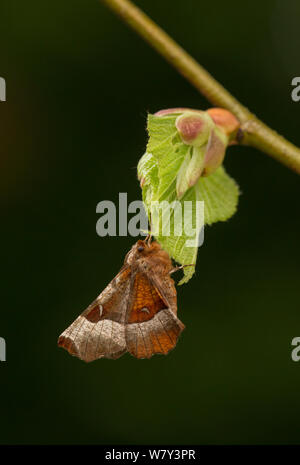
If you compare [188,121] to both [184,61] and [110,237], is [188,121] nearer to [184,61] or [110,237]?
[184,61]

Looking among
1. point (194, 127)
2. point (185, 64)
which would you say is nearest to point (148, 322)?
point (194, 127)

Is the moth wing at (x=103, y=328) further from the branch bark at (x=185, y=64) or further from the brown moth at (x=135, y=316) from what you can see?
the branch bark at (x=185, y=64)

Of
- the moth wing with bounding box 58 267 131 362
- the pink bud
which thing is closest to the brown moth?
the moth wing with bounding box 58 267 131 362

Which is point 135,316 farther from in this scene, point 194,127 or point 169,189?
point 194,127

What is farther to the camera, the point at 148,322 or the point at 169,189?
the point at 148,322

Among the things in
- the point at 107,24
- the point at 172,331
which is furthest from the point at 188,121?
the point at 107,24

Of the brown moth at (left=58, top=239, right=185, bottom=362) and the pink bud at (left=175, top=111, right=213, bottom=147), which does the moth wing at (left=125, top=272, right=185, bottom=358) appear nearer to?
the brown moth at (left=58, top=239, right=185, bottom=362)
